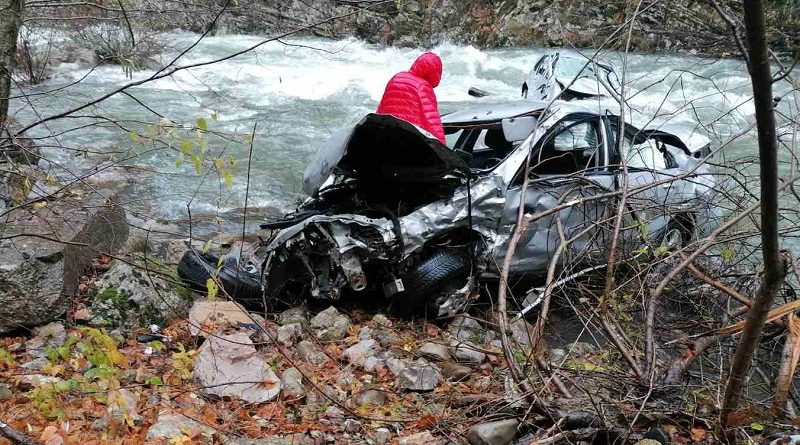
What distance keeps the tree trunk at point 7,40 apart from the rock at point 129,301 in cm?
183

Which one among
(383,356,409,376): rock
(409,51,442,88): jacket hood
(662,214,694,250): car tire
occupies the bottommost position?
(383,356,409,376): rock

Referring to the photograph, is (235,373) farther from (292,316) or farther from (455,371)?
(455,371)

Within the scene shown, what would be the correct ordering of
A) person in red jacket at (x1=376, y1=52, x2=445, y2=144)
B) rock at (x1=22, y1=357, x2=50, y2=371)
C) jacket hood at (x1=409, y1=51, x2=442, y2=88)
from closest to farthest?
rock at (x1=22, y1=357, x2=50, y2=371), person in red jacket at (x1=376, y1=52, x2=445, y2=144), jacket hood at (x1=409, y1=51, x2=442, y2=88)

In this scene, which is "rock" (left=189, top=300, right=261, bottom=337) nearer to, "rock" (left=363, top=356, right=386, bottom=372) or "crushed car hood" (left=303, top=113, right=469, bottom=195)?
"rock" (left=363, top=356, right=386, bottom=372)

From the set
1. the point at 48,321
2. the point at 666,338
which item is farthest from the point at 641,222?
the point at 48,321

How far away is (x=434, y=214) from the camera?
17.3 ft

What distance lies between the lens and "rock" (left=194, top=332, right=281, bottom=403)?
4.01 metres

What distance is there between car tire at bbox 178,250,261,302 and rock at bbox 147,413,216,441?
167 cm

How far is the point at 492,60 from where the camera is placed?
1728 centimetres

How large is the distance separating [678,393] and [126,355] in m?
3.26

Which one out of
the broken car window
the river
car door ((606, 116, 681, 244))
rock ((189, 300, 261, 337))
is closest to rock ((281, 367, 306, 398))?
rock ((189, 300, 261, 337))

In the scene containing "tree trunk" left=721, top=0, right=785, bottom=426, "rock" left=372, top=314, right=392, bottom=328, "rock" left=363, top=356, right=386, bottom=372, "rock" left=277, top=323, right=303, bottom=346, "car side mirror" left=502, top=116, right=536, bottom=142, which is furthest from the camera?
"car side mirror" left=502, top=116, right=536, bottom=142

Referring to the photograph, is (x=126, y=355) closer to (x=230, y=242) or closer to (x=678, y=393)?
(x=230, y=242)

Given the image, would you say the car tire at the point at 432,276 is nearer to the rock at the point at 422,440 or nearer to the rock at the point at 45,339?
the rock at the point at 422,440
